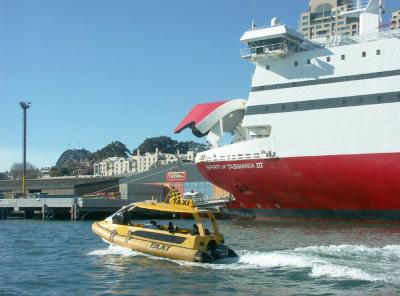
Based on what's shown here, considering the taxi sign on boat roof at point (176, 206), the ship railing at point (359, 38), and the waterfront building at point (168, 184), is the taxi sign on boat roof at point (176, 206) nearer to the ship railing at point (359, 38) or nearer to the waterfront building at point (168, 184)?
the ship railing at point (359, 38)

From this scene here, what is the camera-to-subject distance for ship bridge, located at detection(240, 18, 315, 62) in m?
33.2

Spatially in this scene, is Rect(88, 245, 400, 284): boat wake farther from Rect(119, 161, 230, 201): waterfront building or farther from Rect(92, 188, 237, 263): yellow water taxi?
Rect(119, 161, 230, 201): waterfront building

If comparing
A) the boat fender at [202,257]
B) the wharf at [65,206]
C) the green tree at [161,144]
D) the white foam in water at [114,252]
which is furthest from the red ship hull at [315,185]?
the green tree at [161,144]

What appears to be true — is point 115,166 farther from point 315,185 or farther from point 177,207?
point 177,207

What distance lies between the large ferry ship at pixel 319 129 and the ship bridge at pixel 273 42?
63 millimetres

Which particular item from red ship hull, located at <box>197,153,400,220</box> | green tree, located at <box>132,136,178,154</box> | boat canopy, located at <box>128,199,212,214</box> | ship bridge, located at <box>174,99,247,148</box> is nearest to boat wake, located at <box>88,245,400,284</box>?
boat canopy, located at <box>128,199,212,214</box>

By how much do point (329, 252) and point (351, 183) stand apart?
12.9 m

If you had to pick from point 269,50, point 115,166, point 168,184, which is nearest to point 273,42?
point 269,50

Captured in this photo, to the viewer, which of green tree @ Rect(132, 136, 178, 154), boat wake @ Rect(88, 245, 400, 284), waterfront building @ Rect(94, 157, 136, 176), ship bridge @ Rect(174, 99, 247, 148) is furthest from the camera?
green tree @ Rect(132, 136, 178, 154)

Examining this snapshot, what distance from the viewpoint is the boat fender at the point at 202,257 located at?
15617 millimetres

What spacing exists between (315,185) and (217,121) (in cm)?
938

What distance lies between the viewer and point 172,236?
16719mm

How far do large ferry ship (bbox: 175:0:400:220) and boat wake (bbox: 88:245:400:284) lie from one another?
1162 centimetres

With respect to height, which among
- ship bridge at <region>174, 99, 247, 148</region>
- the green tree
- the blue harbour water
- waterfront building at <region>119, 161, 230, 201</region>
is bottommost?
the blue harbour water
